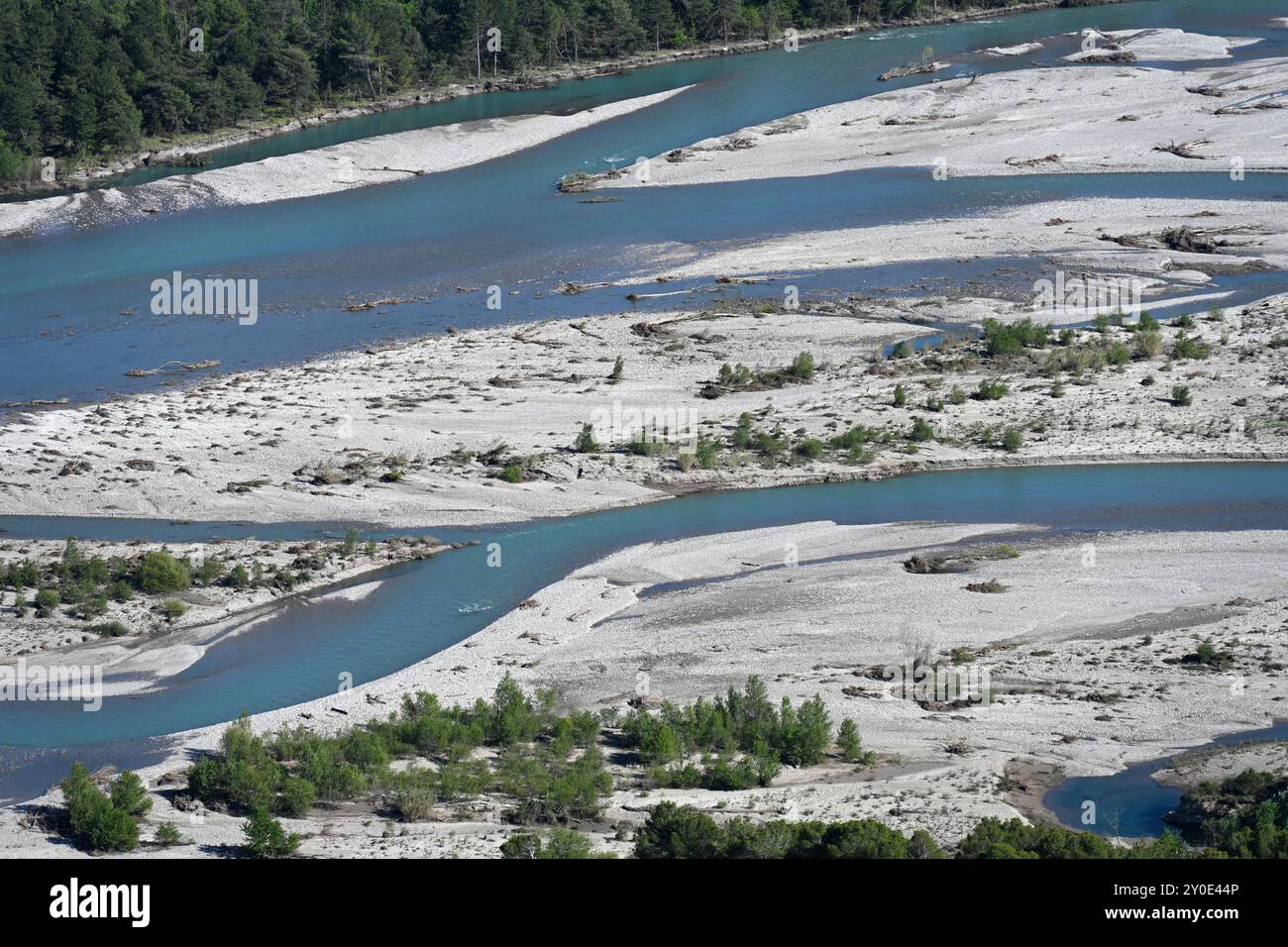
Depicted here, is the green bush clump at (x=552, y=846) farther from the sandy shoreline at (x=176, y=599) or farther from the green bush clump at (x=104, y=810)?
the sandy shoreline at (x=176, y=599)

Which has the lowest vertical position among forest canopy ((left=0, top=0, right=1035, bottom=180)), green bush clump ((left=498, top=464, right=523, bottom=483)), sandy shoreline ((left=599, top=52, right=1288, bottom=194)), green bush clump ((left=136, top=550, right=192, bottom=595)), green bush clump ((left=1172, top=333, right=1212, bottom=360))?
green bush clump ((left=136, top=550, right=192, bottom=595))

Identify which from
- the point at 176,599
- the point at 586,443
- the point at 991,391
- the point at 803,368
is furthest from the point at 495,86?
the point at 176,599

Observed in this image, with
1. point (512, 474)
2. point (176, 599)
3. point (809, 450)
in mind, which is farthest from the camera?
point (809, 450)

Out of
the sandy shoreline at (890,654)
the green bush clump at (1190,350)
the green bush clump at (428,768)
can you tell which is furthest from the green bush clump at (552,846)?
the green bush clump at (1190,350)

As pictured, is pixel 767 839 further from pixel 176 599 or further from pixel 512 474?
pixel 512 474

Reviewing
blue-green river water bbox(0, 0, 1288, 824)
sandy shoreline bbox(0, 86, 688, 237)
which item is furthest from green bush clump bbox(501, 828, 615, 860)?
sandy shoreline bbox(0, 86, 688, 237)

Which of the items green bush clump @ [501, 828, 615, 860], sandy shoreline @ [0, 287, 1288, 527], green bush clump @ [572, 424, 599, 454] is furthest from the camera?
green bush clump @ [572, 424, 599, 454]

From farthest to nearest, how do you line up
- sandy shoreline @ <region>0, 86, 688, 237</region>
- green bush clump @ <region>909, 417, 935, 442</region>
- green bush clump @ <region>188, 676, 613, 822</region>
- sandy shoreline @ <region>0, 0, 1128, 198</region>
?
1. sandy shoreline @ <region>0, 0, 1128, 198</region>
2. sandy shoreline @ <region>0, 86, 688, 237</region>
3. green bush clump @ <region>909, 417, 935, 442</region>
4. green bush clump @ <region>188, 676, 613, 822</region>

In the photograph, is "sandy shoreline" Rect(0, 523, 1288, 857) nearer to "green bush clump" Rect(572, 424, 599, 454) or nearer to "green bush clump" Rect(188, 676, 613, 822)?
"green bush clump" Rect(188, 676, 613, 822)
